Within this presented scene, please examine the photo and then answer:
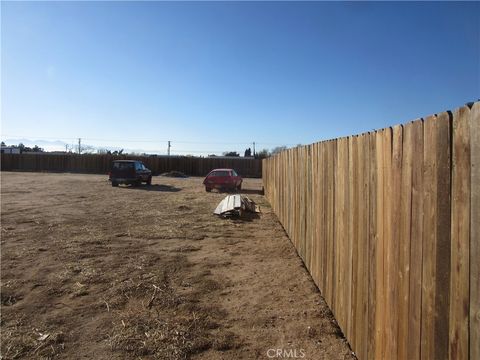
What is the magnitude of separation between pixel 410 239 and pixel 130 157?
50833mm

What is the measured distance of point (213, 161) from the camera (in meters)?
50.8

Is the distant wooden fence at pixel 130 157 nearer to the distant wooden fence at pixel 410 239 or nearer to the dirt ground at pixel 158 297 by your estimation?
the dirt ground at pixel 158 297

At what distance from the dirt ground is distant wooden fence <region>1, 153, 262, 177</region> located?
132 ft

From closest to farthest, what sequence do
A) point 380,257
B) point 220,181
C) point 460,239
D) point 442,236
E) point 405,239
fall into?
point 460,239, point 442,236, point 405,239, point 380,257, point 220,181

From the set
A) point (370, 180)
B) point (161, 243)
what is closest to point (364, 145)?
point (370, 180)

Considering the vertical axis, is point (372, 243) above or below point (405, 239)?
below

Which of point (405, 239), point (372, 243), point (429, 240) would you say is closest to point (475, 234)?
point (429, 240)

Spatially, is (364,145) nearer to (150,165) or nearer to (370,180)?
(370,180)

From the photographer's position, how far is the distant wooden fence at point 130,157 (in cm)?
5000

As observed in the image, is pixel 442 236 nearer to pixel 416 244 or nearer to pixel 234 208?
pixel 416 244

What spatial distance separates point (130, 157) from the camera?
50812 millimetres

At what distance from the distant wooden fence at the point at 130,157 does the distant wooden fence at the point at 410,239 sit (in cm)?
4617

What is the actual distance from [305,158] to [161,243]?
374 centimetres

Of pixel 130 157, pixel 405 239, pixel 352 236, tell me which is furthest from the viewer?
pixel 130 157
